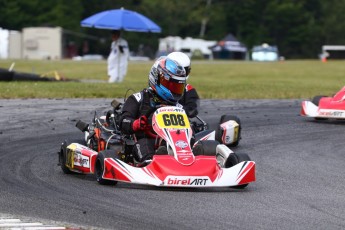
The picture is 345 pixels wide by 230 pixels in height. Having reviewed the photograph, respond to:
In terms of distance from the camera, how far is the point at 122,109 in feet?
28.3

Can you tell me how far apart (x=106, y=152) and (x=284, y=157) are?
2.83 meters

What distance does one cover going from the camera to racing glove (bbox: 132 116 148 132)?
327 inches

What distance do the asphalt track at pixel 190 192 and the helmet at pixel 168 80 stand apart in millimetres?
1033

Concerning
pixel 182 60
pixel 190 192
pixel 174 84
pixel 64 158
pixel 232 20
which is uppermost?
pixel 182 60

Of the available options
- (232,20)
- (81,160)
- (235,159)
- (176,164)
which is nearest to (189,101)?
(235,159)

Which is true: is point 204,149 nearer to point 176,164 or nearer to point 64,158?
point 176,164

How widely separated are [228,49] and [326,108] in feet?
220

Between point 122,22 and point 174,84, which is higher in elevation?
point 174,84

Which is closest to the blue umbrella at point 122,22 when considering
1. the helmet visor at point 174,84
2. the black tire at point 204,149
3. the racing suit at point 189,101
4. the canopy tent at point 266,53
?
the racing suit at point 189,101

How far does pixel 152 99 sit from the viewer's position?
866 centimetres

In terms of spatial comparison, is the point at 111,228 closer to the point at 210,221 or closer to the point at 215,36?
the point at 210,221

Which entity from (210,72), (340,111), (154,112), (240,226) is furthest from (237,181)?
(210,72)

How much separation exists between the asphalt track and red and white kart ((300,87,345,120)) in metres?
0.68

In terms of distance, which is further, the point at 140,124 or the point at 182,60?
the point at 182,60
